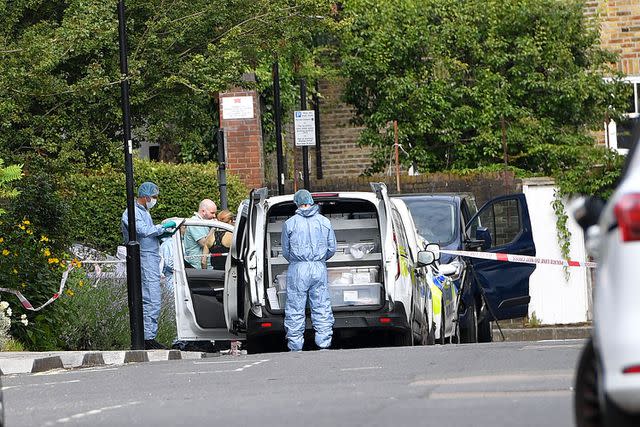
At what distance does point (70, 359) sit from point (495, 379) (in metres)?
7.13

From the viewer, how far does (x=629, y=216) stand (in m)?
5.91

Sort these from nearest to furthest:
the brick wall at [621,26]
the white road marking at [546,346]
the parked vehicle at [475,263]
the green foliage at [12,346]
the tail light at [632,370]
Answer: the tail light at [632,370], the white road marking at [546,346], the green foliage at [12,346], the parked vehicle at [475,263], the brick wall at [621,26]

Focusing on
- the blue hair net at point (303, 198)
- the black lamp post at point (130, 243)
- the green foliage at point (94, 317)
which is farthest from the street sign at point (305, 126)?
the blue hair net at point (303, 198)

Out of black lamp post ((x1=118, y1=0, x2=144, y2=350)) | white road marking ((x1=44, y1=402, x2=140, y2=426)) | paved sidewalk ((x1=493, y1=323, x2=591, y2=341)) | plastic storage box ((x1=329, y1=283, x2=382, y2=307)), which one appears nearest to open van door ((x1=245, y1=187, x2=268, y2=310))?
plastic storage box ((x1=329, y1=283, x2=382, y2=307))

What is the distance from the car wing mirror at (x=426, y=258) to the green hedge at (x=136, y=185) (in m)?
9.39

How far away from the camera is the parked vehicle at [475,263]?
65.2 ft

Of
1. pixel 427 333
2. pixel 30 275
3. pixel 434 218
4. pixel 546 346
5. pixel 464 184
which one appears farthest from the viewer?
pixel 464 184

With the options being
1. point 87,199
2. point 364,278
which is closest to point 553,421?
point 364,278

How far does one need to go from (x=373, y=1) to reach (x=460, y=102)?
2.29 meters

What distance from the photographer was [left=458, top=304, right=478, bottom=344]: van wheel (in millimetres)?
19938

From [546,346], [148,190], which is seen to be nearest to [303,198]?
[546,346]

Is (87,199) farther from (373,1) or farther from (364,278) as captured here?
(364,278)

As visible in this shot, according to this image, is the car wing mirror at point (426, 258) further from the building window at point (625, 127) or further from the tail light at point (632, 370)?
the building window at point (625, 127)

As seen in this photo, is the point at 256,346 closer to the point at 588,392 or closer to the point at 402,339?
the point at 402,339
